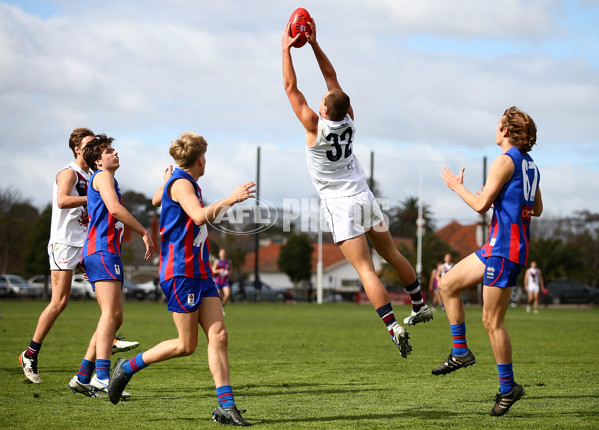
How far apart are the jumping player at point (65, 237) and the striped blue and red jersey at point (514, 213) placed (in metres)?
3.84

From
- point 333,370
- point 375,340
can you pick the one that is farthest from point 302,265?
point 333,370

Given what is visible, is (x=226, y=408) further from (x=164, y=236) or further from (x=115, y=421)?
(x=164, y=236)

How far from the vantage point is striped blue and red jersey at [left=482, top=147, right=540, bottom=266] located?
18.9 feet

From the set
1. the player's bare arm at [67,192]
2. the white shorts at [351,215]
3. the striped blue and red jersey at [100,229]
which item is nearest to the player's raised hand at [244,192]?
the white shorts at [351,215]

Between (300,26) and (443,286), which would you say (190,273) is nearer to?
(443,286)

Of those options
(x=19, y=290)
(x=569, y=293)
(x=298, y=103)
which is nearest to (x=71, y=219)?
(x=298, y=103)

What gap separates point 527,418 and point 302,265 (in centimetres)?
6017

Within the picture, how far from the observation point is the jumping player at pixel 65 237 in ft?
24.3

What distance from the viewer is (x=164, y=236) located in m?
5.41

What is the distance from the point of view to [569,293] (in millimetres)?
48250

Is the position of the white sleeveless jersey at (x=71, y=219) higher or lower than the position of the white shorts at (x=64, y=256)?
higher

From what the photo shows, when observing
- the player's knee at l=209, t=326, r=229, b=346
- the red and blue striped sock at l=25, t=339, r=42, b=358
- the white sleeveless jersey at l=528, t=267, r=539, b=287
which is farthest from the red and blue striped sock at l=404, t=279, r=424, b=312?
the white sleeveless jersey at l=528, t=267, r=539, b=287

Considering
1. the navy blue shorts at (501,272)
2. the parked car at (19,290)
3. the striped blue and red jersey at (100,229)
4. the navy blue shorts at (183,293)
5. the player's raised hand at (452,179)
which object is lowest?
the parked car at (19,290)

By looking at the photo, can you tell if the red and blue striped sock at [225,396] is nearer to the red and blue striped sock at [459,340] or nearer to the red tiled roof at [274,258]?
the red and blue striped sock at [459,340]
